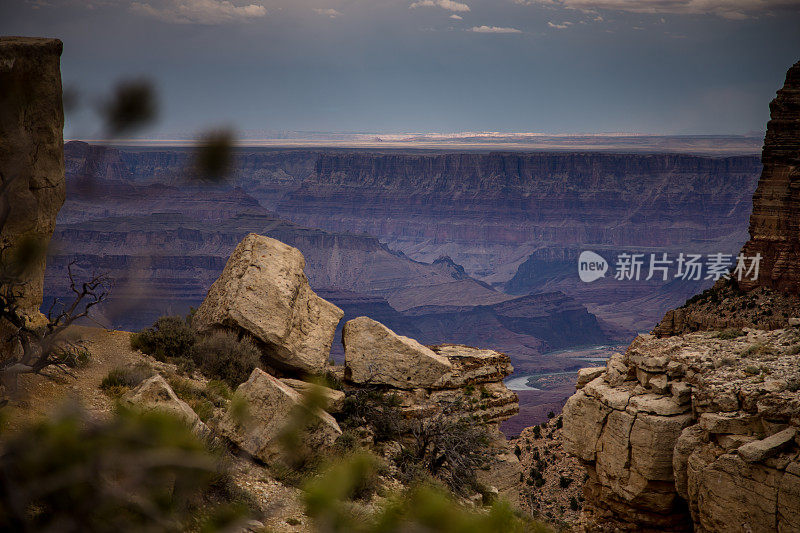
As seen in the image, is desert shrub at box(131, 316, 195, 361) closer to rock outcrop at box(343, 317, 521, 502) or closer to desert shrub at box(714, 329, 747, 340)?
rock outcrop at box(343, 317, 521, 502)

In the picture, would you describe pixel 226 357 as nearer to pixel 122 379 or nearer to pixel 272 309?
pixel 272 309

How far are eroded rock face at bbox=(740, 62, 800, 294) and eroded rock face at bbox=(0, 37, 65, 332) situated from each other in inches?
2667

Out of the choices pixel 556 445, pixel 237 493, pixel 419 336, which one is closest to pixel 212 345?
pixel 237 493

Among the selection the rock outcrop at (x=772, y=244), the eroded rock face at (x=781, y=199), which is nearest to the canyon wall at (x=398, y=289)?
the rock outcrop at (x=772, y=244)

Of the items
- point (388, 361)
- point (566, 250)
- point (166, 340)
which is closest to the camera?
point (166, 340)

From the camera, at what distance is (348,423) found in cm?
1731

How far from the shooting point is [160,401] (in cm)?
1210

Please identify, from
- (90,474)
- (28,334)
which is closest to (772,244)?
(28,334)

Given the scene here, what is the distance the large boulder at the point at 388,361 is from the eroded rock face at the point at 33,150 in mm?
8925

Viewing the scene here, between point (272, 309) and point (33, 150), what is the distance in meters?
7.93

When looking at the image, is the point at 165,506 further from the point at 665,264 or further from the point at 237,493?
the point at 665,264

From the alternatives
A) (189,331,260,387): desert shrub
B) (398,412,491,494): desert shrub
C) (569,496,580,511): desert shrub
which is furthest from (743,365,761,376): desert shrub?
(189,331,260,387): desert shrub

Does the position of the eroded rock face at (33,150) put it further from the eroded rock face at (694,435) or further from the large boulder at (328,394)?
the eroded rock face at (694,435)

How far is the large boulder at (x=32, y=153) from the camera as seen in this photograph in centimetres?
931
